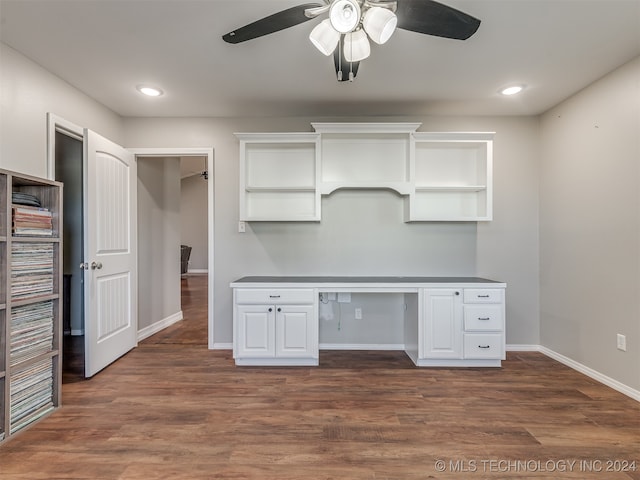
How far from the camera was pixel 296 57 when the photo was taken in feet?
7.62

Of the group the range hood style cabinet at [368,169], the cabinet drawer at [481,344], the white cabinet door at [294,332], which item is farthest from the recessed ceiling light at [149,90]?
the cabinet drawer at [481,344]

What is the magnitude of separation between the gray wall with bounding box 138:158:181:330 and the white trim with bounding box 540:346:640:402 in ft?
14.1

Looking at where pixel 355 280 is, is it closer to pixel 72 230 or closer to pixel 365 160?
pixel 365 160

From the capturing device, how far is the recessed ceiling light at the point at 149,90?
2.76m

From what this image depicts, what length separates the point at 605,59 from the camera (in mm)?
2334

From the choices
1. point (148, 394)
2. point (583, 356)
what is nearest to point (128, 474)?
point (148, 394)

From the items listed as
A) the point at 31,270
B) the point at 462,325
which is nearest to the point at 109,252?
the point at 31,270

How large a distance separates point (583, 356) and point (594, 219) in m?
1.17

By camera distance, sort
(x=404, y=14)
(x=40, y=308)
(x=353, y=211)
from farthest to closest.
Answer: (x=353, y=211) < (x=40, y=308) < (x=404, y=14)

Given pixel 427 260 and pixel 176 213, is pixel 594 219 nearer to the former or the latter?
pixel 427 260

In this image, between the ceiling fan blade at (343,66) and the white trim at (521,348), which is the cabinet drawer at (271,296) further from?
the white trim at (521,348)

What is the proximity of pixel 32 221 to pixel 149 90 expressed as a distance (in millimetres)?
1429

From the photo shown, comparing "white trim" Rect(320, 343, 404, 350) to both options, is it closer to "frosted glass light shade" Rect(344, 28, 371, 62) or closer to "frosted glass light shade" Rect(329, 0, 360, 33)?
"frosted glass light shade" Rect(344, 28, 371, 62)

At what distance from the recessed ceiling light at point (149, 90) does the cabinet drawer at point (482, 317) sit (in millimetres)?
3276
